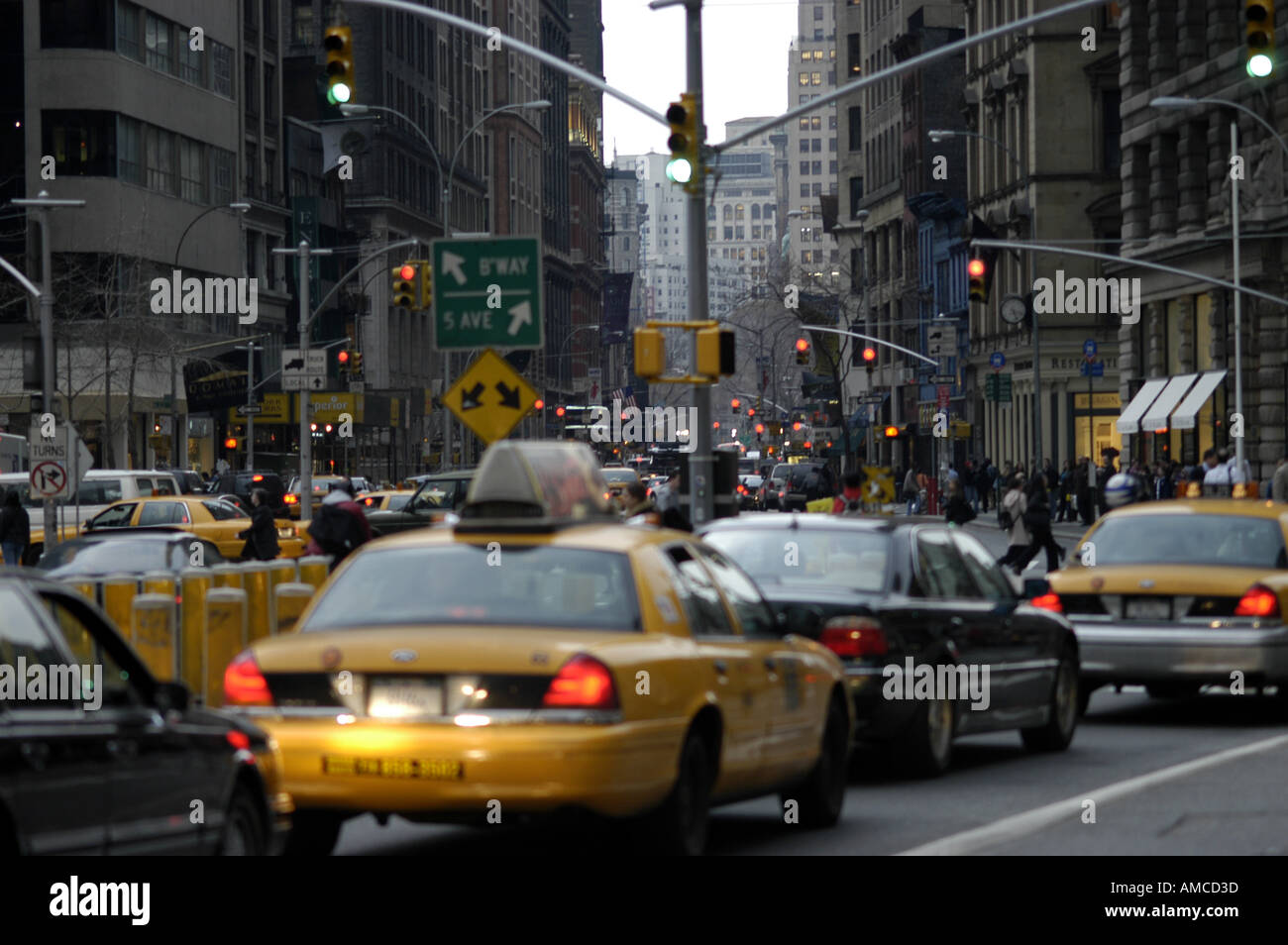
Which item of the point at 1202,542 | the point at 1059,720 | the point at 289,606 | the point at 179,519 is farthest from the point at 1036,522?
the point at 1059,720

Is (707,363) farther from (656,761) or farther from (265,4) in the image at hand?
(265,4)

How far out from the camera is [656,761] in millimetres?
9273

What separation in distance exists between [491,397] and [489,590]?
8507 mm

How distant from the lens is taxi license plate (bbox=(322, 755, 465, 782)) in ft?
29.4

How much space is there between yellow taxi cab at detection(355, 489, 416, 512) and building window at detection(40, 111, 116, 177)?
30.1 metres

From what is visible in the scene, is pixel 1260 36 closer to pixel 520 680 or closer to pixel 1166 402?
pixel 520 680

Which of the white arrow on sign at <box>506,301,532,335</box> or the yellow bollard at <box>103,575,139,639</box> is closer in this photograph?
the yellow bollard at <box>103,575,139,639</box>

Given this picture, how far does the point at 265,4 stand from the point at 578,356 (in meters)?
89.6

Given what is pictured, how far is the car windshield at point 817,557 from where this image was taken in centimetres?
1359

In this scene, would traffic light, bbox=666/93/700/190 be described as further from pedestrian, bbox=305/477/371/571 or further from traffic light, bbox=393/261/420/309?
traffic light, bbox=393/261/420/309

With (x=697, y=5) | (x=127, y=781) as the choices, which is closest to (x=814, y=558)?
(x=127, y=781)

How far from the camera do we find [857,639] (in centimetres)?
1294

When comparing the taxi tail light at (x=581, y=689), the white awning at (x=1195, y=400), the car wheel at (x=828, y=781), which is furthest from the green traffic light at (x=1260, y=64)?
the white awning at (x=1195, y=400)

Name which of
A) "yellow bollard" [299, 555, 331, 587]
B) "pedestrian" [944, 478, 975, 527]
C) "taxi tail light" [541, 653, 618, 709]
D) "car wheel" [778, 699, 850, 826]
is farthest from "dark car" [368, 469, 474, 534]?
"taxi tail light" [541, 653, 618, 709]
